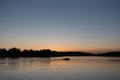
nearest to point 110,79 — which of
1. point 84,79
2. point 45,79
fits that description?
point 84,79

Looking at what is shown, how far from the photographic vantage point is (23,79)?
3828cm

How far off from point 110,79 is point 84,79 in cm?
528

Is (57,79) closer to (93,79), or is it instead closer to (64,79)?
(64,79)

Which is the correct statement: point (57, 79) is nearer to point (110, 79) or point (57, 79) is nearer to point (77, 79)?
point (77, 79)

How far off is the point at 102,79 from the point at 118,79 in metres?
3.29

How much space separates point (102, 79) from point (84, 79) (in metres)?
3.68

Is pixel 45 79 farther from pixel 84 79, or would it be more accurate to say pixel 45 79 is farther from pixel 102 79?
pixel 102 79

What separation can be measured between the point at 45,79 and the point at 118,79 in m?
15.0

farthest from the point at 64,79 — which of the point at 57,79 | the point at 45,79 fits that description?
the point at 45,79

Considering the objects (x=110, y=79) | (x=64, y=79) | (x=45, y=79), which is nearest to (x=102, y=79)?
(x=110, y=79)

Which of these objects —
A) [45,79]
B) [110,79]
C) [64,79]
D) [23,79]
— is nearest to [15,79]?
[23,79]

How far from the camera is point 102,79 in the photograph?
40312 millimetres

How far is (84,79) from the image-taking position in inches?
1593

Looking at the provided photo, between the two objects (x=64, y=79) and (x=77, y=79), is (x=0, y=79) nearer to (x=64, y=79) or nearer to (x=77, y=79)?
(x=64, y=79)
